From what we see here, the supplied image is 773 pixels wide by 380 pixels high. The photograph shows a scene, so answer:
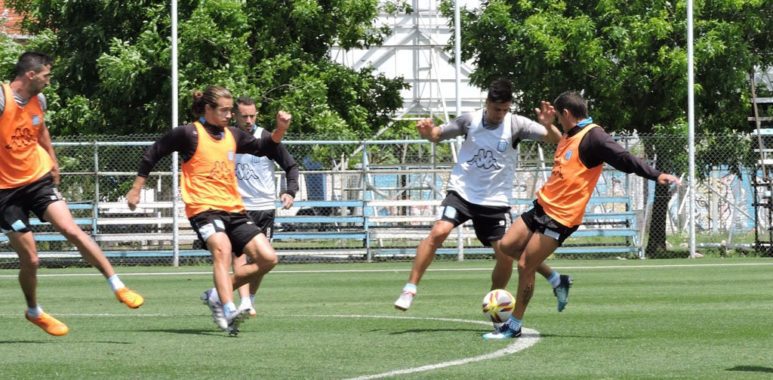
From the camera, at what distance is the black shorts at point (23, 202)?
10.2m

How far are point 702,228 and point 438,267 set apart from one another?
11.1 metres

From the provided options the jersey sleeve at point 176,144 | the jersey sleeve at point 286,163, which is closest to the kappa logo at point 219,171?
the jersey sleeve at point 176,144

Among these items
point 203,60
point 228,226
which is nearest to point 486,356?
point 228,226

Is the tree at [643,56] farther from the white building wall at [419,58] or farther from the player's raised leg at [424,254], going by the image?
the player's raised leg at [424,254]

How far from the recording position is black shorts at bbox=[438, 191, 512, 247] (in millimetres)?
11281

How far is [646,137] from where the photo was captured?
26.9 m

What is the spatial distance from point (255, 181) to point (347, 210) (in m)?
15.3

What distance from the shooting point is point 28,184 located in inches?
404

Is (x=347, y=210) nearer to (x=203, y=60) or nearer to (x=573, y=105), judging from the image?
(x=203, y=60)

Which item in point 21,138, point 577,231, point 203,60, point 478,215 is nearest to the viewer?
point 21,138

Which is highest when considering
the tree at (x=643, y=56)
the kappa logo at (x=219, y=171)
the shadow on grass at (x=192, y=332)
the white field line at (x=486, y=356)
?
the tree at (x=643, y=56)

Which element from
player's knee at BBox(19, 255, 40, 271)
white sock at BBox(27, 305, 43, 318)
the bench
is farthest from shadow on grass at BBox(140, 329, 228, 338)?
the bench

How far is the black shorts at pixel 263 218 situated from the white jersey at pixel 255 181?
4cm

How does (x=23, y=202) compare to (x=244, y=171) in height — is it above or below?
below
